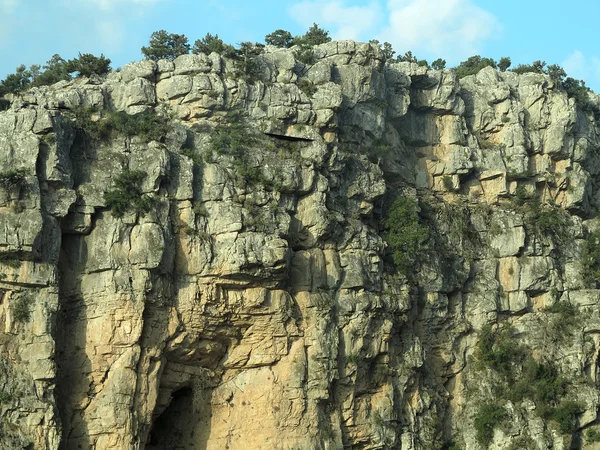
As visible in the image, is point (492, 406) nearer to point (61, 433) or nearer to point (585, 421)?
point (585, 421)

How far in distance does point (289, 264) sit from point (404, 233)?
628 centimetres

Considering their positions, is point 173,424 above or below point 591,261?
below

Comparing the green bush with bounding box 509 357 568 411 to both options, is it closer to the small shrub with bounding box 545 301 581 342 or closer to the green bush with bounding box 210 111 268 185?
the small shrub with bounding box 545 301 581 342

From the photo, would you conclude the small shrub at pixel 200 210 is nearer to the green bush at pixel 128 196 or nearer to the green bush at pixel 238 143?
the green bush at pixel 128 196

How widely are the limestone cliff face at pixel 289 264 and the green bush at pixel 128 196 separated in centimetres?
Answer: 21

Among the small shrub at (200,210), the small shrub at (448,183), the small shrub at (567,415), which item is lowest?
the small shrub at (567,415)

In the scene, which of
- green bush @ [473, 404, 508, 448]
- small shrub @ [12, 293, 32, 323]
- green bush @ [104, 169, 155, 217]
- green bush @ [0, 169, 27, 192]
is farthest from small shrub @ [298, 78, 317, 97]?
small shrub @ [12, 293, 32, 323]

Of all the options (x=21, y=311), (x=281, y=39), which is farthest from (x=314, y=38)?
(x=21, y=311)

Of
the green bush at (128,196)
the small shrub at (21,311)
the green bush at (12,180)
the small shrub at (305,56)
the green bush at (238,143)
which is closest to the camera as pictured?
the small shrub at (21,311)

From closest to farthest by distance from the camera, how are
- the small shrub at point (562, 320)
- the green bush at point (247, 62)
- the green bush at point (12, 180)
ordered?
the green bush at point (12, 180) < the green bush at point (247, 62) < the small shrub at point (562, 320)

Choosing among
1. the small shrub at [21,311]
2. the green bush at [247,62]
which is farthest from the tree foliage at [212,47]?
the small shrub at [21,311]

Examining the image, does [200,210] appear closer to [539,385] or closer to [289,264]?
[289,264]

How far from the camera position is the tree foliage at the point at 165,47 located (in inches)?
2160

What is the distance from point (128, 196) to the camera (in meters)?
44.8
